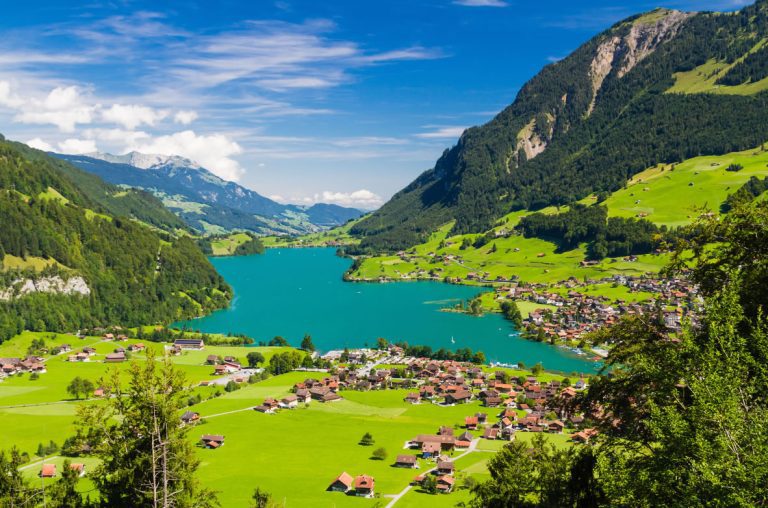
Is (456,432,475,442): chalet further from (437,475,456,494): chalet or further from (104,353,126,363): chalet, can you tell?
(104,353,126,363): chalet

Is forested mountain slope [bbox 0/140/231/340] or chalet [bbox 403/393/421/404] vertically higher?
forested mountain slope [bbox 0/140/231/340]

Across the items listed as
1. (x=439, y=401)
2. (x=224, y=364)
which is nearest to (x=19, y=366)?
(x=224, y=364)

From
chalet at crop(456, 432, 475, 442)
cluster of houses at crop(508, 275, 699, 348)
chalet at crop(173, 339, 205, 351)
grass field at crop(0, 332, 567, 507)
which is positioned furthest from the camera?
cluster of houses at crop(508, 275, 699, 348)

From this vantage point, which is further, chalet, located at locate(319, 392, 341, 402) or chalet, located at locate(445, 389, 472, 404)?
chalet, located at locate(319, 392, 341, 402)

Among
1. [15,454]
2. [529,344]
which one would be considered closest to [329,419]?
[15,454]

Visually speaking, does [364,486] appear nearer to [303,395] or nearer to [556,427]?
[556,427]

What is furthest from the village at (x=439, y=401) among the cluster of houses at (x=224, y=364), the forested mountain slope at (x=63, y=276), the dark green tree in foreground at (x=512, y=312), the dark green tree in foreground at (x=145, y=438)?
the forested mountain slope at (x=63, y=276)

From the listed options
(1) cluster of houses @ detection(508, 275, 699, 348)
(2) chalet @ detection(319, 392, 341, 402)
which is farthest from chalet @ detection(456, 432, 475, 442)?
(1) cluster of houses @ detection(508, 275, 699, 348)
